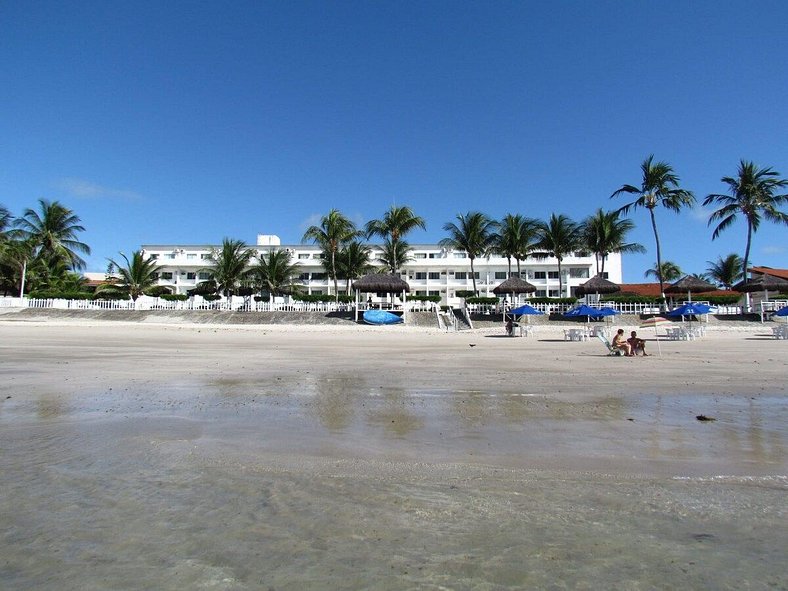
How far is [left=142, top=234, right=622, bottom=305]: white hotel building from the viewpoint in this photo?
62.4 m

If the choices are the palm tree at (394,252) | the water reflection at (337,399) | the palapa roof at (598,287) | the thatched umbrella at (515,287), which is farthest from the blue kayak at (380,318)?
the water reflection at (337,399)

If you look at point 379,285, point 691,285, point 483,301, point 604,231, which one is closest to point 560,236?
point 604,231

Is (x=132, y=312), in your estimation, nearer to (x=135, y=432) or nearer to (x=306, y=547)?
(x=135, y=432)

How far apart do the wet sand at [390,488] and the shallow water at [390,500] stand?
17 millimetres

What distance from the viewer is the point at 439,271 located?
64250mm

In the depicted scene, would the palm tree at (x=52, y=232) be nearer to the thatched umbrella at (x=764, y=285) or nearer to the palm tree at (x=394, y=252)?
the palm tree at (x=394, y=252)

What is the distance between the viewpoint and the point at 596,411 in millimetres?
6695

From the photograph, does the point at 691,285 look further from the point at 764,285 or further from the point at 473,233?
the point at 473,233

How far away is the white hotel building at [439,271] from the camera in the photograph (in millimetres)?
62438

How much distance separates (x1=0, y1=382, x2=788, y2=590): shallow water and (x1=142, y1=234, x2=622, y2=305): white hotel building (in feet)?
183

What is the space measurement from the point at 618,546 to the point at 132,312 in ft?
129

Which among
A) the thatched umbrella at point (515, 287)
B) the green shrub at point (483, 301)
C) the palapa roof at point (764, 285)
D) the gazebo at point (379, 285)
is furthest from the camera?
the green shrub at point (483, 301)

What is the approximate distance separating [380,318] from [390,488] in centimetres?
2850

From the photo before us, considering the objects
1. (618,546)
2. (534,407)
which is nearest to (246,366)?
(534,407)
